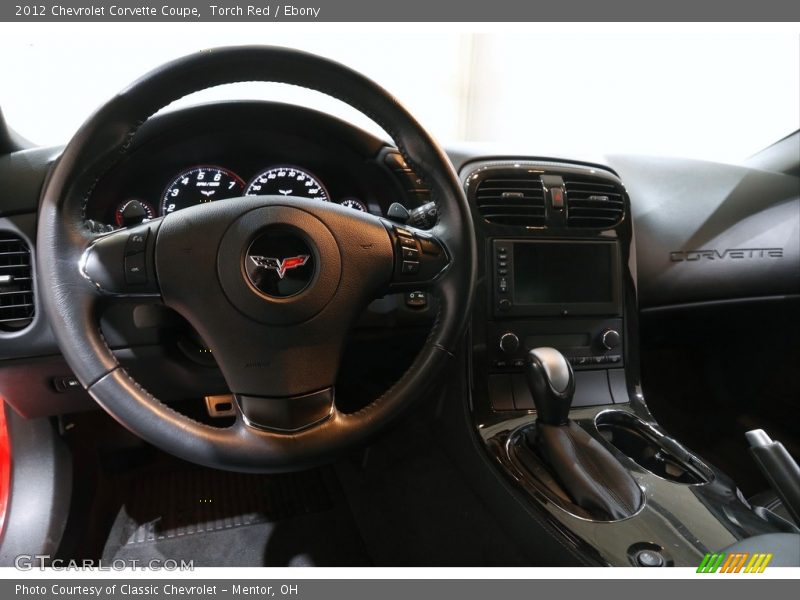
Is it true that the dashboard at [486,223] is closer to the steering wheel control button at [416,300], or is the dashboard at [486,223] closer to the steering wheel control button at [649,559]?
the steering wheel control button at [416,300]

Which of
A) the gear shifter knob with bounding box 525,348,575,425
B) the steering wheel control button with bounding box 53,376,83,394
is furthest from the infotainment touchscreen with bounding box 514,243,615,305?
the steering wheel control button with bounding box 53,376,83,394

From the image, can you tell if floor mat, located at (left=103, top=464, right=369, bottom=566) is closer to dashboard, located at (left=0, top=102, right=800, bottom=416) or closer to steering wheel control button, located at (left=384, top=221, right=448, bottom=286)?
dashboard, located at (left=0, top=102, right=800, bottom=416)

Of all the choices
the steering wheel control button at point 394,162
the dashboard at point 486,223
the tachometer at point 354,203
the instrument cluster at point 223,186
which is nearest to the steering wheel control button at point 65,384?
the dashboard at point 486,223

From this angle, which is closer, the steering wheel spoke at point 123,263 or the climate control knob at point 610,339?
the steering wheel spoke at point 123,263

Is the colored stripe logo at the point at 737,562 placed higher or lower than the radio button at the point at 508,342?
lower

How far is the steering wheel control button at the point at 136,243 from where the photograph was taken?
2.35 feet

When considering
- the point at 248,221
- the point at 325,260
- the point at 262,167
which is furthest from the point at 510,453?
the point at 262,167

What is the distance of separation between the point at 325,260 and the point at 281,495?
2.92ft

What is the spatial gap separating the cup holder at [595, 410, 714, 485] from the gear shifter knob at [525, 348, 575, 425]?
21 centimetres

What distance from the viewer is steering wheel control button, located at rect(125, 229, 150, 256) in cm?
72

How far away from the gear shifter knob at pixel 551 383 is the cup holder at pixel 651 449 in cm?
21

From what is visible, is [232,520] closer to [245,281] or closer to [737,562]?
Result: [245,281]

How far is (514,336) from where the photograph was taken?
1.13 meters

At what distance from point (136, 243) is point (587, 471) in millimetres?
827
